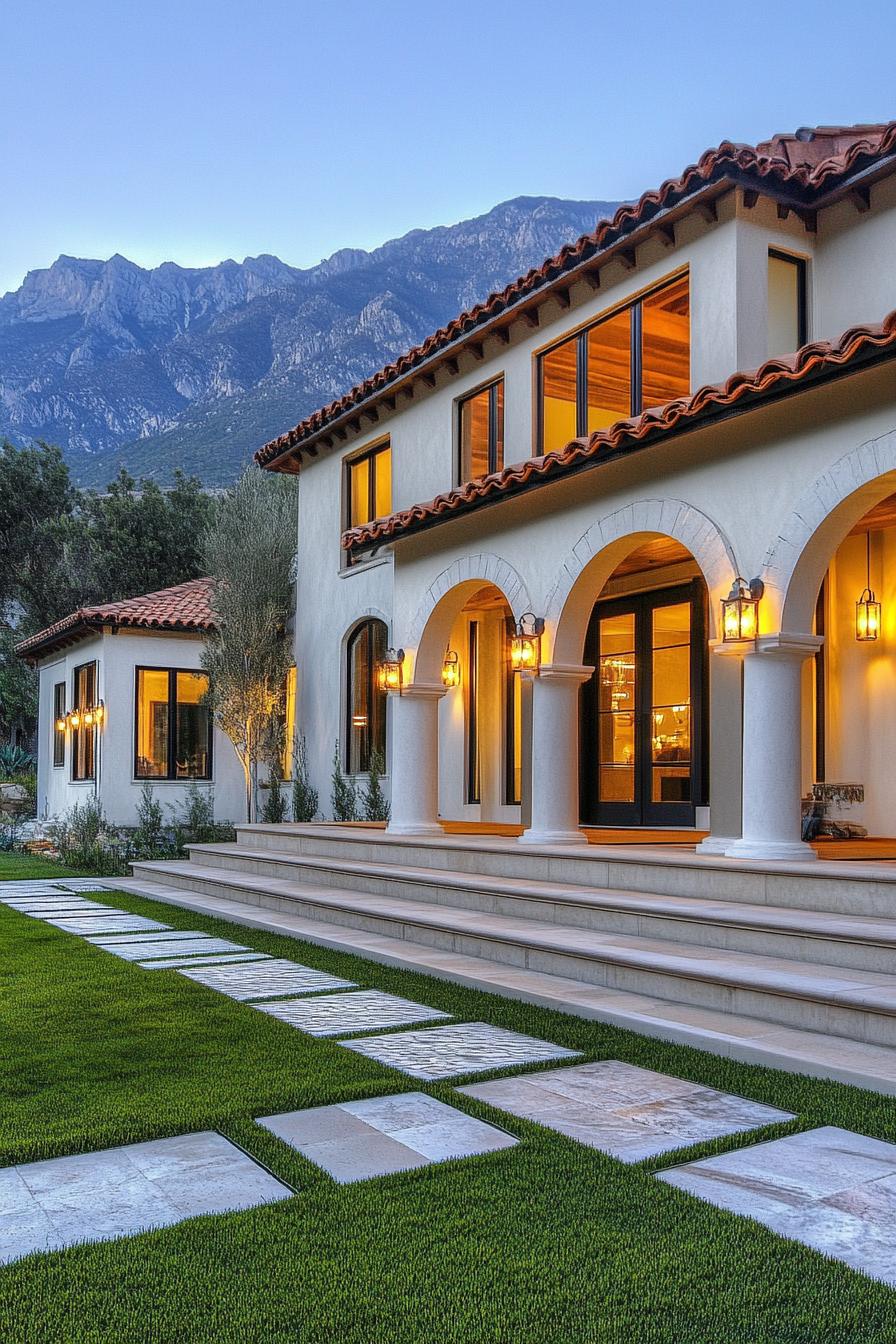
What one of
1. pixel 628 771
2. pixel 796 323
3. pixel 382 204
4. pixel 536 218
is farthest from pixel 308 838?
pixel 382 204

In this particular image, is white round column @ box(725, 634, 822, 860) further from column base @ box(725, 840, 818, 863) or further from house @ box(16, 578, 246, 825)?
house @ box(16, 578, 246, 825)

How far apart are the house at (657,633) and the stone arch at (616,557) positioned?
0.03m

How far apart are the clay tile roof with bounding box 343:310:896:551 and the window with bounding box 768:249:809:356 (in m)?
1.98

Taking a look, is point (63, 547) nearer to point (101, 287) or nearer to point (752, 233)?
point (752, 233)

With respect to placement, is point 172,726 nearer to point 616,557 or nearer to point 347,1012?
point 616,557

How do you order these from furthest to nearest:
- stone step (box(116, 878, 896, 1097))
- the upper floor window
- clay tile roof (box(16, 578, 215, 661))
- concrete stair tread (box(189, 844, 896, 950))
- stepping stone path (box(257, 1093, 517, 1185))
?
clay tile roof (box(16, 578, 215, 661)) → the upper floor window → concrete stair tread (box(189, 844, 896, 950)) → stone step (box(116, 878, 896, 1097)) → stepping stone path (box(257, 1093, 517, 1185))

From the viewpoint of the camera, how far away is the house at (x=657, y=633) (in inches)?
259

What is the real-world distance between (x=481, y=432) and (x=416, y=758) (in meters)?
4.73

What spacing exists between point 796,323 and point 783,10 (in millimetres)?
101286

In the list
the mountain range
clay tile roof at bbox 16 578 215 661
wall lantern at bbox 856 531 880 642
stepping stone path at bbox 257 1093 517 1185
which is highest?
the mountain range

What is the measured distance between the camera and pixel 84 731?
20.0 meters

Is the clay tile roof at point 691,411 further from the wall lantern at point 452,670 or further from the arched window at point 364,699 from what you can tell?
the arched window at point 364,699

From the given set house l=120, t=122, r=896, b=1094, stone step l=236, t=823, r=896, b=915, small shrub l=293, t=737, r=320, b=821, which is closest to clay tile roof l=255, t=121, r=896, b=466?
house l=120, t=122, r=896, b=1094

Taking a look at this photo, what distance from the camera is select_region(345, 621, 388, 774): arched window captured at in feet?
52.5
